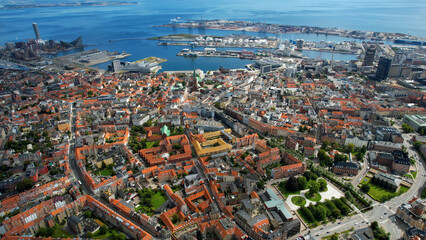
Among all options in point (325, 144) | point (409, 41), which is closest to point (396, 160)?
point (325, 144)

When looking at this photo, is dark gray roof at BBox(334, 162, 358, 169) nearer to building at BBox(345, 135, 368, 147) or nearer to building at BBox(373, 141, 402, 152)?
building at BBox(345, 135, 368, 147)

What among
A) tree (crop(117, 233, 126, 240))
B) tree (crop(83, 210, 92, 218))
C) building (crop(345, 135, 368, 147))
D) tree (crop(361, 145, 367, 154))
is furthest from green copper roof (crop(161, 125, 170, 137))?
tree (crop(361, 145, 367, 154))

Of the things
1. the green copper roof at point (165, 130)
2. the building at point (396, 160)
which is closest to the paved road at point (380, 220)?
the building at point (396, 160)

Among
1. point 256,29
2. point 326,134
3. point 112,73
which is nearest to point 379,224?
point 326,134

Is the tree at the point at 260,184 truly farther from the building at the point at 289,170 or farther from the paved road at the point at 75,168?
the paved road at the point at 75,168

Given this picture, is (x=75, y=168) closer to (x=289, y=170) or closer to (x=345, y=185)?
(x=289, y=170)

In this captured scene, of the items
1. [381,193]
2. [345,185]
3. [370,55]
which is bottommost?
[381,193]

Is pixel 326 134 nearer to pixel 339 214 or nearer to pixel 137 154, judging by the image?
pixel 339 214
